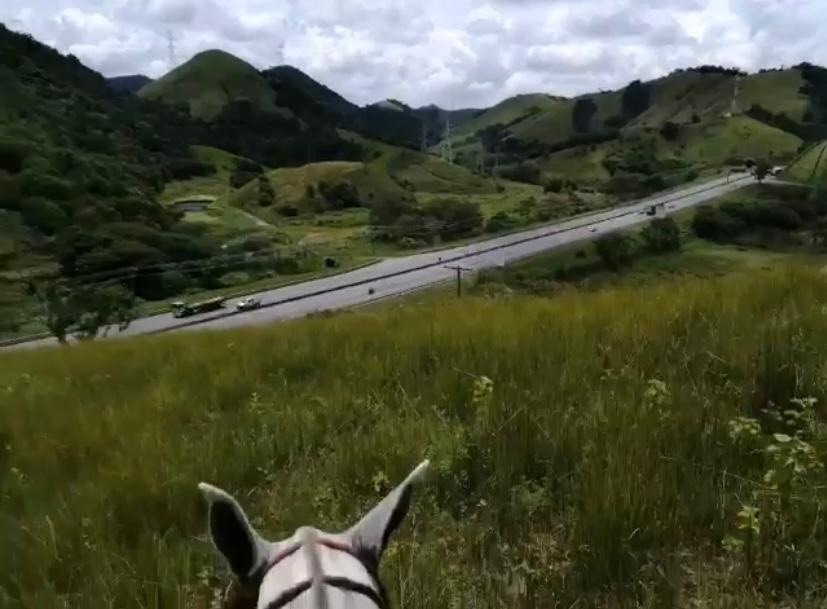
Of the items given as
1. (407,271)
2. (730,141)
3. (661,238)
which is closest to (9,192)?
(407,271)

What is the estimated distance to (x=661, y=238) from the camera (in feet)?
277

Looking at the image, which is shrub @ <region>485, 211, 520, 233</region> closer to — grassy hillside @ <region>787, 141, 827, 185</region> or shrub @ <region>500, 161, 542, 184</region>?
grassy hillside @ <region>787, 141, 827, 185</region>

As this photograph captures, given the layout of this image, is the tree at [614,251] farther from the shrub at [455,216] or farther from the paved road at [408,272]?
the shrub at [455,216]

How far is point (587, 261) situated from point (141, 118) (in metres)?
125

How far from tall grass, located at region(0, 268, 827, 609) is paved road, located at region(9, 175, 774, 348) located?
28.3m

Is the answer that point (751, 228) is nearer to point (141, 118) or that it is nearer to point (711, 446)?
point (711, 446)

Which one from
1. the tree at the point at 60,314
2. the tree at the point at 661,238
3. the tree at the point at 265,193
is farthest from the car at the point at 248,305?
the tree at the point at 265,193

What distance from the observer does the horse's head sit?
117cm

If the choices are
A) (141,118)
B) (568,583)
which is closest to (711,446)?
(568,583)

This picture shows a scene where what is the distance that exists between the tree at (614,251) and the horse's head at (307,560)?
252ft

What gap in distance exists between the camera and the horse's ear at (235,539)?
1289 millimetres

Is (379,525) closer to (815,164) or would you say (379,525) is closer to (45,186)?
(815,164)

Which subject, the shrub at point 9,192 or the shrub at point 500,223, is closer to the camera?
the shrub at point 9,192

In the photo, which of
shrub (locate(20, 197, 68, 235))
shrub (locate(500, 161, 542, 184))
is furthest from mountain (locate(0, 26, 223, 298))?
shrub (locate(500, 161, 542, 184))
